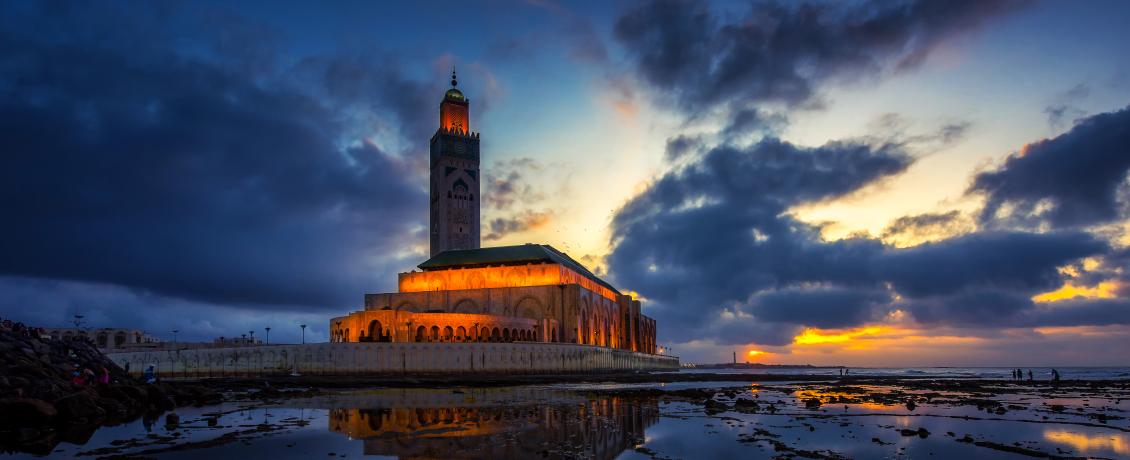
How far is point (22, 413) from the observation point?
1761 cm

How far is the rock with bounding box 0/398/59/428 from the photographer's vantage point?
1741cm

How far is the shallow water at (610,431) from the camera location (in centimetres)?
1380

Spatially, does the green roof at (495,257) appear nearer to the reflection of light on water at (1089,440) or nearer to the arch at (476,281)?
the arch at (476,281)

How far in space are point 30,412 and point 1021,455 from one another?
22.7 m

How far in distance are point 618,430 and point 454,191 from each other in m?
101

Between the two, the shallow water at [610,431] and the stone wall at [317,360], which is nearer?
the shallow water at [610,431]

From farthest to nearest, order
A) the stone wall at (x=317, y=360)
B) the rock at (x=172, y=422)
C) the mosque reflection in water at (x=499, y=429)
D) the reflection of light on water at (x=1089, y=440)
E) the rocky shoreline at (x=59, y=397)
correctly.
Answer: the stone wall at (x=317, y=360)
the rock at (x=172, y=422)
the rocky shoreline at (x=59, y=397)
the reflection of light on water at (x=1089, y=440)
the mosque reflection in water at (x=499, y=429)

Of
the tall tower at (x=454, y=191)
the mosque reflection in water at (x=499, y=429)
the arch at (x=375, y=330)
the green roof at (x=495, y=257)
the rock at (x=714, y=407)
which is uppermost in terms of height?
the tall tower at (x=454, y=191)

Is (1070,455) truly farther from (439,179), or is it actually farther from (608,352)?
(439,179)

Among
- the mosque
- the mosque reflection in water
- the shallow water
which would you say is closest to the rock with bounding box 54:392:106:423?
the shallow water

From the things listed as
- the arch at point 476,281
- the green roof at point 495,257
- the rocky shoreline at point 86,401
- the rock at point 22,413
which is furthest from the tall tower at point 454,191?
the rock at point 22,413

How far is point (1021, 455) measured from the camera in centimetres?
1374

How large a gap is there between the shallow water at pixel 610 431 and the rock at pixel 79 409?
1.82 metres

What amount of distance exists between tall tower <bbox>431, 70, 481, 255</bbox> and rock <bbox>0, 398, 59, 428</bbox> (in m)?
95.6
